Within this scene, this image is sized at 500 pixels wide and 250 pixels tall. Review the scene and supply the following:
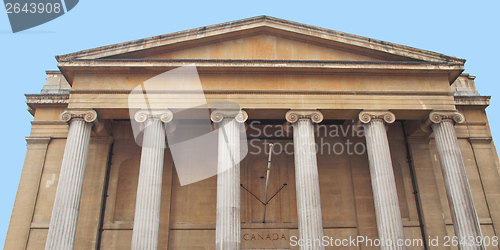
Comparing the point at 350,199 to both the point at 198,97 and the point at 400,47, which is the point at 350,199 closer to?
the point at 400,47

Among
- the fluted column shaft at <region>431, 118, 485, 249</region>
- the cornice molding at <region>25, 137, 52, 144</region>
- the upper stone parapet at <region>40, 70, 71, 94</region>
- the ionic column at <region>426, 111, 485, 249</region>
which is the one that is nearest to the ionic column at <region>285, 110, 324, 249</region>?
the ionic column at <region>426, 111, 485, 249</region>

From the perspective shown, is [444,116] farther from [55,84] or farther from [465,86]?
[55,84]

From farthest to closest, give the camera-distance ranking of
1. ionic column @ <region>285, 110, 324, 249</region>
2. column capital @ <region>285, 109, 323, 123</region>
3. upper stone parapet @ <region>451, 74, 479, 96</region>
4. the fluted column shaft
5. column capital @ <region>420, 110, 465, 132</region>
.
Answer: upper stone parapet @ <region>451, 74, 479, 96</region>, column capital @ <region>420, 110, 465, 132</region>, column capital @ <region>285, 109, 323, 123</region>, the fluted column shaft, ionic column @ <region>285, 110, 324, 249</region>

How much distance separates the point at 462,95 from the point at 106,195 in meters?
21.3

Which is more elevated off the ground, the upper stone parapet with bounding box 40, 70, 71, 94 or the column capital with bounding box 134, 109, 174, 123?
the upper stone parapet with bounding box 40, 70, 71, 94

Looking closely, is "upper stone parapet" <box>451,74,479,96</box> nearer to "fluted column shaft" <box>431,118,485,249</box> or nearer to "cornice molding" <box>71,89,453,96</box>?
"cornice molding" <box>71,89,453,96</box>

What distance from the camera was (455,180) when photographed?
20.5 m

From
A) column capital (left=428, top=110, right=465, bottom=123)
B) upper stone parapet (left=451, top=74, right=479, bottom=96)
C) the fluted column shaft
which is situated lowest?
the fluted column shaft

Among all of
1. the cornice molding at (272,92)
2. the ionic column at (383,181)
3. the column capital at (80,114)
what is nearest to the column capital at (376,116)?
the ionic column at (383,181)

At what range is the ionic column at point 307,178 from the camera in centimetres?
1911

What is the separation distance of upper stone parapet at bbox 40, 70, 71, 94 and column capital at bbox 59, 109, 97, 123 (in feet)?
17.1

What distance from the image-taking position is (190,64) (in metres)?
21.8

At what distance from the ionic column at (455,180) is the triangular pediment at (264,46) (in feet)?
10.7
